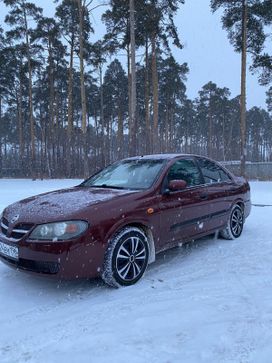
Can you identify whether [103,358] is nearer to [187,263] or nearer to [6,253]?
[6,253]

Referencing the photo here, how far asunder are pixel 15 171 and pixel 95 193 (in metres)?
37.5

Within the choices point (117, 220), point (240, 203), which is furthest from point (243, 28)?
point (117, 220)

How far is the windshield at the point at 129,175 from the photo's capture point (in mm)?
4922

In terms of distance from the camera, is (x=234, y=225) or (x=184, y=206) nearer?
(x=184, y=206)

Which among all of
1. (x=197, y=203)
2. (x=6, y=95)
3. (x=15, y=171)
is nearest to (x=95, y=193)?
(x=197, y=203)

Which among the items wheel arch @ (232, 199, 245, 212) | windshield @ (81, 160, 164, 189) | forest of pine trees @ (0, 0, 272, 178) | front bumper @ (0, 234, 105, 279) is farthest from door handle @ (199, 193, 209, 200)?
forest of pine trees @ (0, 0, 272, 178)

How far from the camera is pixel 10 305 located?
3793 mm

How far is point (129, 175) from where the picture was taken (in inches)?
205

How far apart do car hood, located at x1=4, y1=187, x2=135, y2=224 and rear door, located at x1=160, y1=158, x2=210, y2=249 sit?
600mm

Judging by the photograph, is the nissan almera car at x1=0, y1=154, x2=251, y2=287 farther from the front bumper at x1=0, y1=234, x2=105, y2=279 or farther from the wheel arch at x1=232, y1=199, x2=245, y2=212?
the wheel arch at x1=232, y1=199, x2=245, y2=212

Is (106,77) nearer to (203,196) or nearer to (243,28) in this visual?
(243,28)

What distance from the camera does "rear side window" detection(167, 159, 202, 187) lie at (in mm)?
5143

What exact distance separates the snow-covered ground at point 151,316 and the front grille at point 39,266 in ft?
1.12

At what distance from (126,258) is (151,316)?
881mm
